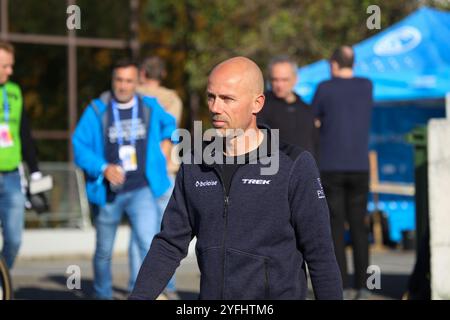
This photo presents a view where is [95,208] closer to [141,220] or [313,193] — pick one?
[141,220]

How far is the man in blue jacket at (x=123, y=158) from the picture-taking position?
8.95 meters

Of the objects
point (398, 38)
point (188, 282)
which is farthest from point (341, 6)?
point (188, 282)

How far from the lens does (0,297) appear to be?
27.0ft

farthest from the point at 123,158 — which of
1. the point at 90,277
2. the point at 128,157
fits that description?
the point at 90,277

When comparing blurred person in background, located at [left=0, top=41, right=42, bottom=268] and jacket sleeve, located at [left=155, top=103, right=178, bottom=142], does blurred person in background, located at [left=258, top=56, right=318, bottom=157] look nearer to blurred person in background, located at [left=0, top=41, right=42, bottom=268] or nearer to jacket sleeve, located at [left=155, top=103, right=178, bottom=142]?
jacket sleeve, located at [left=155, top=103, right=178, bottom=142]

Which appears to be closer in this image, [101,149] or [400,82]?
[101,149]

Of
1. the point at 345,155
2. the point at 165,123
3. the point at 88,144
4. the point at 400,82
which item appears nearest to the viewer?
the point at 88,144

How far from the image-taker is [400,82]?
14.5 meters

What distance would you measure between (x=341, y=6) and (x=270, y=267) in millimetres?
14881

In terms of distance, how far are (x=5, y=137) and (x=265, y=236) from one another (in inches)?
184

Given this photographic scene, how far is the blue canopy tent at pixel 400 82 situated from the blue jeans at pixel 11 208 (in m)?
6.15

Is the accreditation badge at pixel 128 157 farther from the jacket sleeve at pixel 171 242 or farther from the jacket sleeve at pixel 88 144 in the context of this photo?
the jacket sleeve at pixel 171 242

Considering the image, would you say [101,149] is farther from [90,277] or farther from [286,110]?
[90,277]

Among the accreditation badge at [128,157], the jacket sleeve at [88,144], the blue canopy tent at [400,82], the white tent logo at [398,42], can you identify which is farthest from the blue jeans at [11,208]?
the white tent logo at [398,42]
